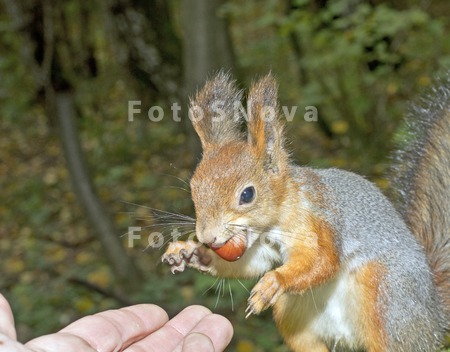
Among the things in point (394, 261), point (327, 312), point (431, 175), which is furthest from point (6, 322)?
point (431, 175)

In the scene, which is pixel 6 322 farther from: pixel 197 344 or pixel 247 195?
pixel 247 195

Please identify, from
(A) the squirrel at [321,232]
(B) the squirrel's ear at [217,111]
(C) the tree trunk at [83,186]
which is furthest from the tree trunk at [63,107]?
(B) the squirrel's ear at [217,111]

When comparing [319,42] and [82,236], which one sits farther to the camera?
[82,236]

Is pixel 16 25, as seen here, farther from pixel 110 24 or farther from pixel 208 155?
pixel 208 155

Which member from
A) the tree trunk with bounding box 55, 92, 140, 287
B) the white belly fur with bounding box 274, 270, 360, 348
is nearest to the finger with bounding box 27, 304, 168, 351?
the white belly fur with bounding box 274, 270, 360, 348

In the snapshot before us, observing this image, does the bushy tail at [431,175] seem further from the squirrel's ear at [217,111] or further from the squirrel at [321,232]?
the squirrel's ear at [217,111]

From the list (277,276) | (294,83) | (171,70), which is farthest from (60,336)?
(294,83)

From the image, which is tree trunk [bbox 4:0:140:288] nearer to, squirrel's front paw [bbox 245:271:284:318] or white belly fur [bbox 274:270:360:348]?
white belly fur [bbox 274:270:360:348]
